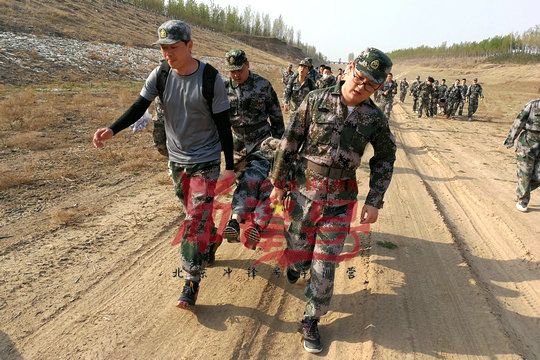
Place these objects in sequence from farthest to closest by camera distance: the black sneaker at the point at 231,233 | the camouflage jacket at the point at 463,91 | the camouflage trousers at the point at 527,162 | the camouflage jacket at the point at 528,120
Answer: the camouflage jacket at the point at 463,91 → the camouflage trousers at the point at 527,162 → the camouflage jacket at the point at 528,120 → the black sneaker at the point at 231,233

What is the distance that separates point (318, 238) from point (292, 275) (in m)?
0.80

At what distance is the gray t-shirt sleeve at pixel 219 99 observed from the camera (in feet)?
10.7

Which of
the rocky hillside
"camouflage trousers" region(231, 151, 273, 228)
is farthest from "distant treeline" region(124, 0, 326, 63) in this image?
"camouflage trousers" region(231, 151, 273, 228)

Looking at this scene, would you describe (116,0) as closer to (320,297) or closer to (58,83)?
(58,83)

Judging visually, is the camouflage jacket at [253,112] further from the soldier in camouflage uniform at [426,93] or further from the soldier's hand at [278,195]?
the soldier in camouflage uniform at [426,93]

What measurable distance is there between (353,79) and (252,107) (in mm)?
1782

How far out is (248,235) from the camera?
3.87m

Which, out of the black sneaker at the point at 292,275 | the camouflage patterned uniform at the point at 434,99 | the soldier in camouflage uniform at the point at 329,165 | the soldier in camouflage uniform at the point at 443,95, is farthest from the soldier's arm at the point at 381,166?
the soldier in camouflage uniform at the point at 443,95

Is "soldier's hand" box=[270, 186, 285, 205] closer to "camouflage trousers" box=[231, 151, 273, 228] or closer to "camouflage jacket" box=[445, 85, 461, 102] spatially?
"camouflage trousers" box=[231, 151, 273, 228]

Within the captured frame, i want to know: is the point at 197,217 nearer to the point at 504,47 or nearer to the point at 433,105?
the point at 433,105

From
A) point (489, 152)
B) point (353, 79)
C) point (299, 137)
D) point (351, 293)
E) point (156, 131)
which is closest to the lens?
point (353, 79)

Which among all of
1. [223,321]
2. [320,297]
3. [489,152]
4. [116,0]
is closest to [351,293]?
[320,297]

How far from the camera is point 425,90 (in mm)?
19688

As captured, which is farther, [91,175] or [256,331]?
[91,175]
